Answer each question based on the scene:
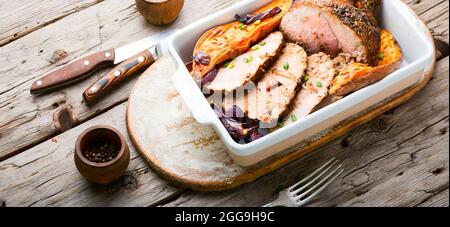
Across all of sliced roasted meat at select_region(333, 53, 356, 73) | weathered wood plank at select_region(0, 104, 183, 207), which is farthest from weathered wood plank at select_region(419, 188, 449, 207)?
weathered wood plank at select_region(0, 104, 183, 207)

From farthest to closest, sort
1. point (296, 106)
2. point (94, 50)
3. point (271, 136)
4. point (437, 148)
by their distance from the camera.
→ point (94, 50), point (437, 148), point (296, 106), point (271, 136)

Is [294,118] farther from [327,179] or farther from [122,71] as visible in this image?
[122,71]

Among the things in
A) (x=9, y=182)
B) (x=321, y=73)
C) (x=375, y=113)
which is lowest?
(x=9, y=182)

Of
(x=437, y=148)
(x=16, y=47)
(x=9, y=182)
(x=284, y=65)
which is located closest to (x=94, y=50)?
(x=16, y=47)

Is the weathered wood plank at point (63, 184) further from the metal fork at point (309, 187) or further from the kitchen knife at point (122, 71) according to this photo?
the metal fork at point (309, 187)

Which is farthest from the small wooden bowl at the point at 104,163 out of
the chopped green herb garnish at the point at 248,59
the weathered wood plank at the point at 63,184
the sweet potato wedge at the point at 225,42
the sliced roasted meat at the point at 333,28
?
Answer: the sliced roasted meat at the point at 333,28

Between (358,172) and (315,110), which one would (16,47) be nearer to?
(315,110)

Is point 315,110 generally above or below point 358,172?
above

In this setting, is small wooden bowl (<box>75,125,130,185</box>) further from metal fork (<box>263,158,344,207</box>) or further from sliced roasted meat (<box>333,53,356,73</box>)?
sliced roasted meat (<box>333,53,356,73</box>)
